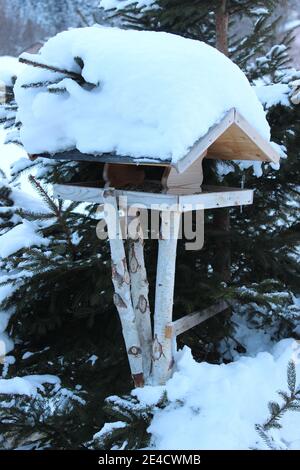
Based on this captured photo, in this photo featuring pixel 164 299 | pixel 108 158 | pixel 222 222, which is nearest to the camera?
pixel 108 158

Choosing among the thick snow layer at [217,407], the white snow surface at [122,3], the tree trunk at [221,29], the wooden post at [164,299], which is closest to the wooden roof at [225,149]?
the wooden post at [164,299]

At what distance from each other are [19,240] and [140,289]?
0.69 m

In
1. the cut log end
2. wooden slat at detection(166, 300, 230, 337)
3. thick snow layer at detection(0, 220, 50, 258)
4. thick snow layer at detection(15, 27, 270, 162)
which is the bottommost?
the cut log end

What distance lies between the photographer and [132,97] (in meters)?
1.77

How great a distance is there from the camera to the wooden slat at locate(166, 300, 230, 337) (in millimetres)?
2155

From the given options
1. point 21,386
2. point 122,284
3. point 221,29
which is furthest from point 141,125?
point 221,29

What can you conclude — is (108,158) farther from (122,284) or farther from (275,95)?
(275,95)

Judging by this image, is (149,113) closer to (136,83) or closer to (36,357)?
(136,83)

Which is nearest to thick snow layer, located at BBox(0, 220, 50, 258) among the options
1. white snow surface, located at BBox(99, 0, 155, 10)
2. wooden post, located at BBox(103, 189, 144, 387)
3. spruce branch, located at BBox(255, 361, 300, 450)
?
wooden post, located at BBox(103, 189, 144, 387)

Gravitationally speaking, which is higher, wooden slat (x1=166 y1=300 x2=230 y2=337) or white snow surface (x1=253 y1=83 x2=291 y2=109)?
white snow surface (x1=253 y1=83 x2=291 y2=109)

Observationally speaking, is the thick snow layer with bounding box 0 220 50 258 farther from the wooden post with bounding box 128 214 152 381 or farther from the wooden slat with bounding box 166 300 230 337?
the wooden slat with bounding box 166 300 230 337
